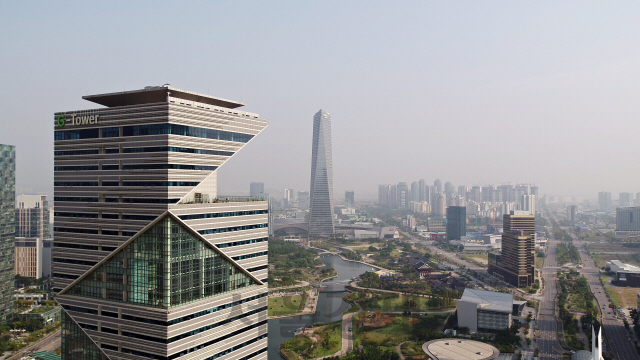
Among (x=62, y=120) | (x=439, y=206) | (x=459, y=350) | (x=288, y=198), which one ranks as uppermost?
(x=62, y=120)

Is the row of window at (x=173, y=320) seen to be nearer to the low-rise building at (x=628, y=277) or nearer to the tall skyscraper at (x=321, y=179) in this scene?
the low-rise building at (x=628, y=277)

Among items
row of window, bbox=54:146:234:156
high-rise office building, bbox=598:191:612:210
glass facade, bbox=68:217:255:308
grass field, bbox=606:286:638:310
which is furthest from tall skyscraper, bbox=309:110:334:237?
high-rise office building, bbox=598:191:612:210

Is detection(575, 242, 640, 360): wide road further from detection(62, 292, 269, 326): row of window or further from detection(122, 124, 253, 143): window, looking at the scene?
detection(122, 124, 253, 143): window

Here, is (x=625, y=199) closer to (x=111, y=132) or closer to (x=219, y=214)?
(x=219, y=214)

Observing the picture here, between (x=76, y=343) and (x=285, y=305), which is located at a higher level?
(x=76, y=343)

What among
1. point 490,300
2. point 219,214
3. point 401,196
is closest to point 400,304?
point 490,300
